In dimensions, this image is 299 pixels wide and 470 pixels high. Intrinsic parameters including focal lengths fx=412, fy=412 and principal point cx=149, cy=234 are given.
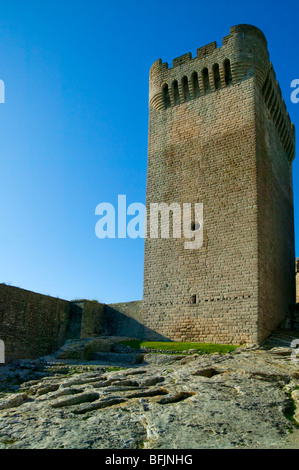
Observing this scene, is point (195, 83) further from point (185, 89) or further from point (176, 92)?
point (176, 92)

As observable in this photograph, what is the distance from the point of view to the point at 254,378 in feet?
26.0

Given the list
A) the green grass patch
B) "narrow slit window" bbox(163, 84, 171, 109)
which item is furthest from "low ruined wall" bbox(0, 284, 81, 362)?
"narrow slit window" bbox(163, 84, 171, 109)

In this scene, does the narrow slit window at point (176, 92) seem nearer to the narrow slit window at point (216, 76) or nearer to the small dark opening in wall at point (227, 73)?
the narrow slit window at point (216, 76)

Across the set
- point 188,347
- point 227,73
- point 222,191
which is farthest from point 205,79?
point 188,347

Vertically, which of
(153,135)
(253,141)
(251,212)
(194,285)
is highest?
(153,135)

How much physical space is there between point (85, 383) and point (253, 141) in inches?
422

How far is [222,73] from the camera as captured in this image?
651 inches

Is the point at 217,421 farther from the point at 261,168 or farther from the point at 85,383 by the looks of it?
the point at 261,168

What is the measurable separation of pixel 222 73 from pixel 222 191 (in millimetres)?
4964

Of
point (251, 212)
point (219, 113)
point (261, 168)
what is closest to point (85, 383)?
point (251, 212)

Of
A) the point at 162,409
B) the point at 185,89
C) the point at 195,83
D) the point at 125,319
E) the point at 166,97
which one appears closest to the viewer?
the point at 162,409

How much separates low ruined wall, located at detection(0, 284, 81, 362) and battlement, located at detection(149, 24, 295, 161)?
9.75 meters

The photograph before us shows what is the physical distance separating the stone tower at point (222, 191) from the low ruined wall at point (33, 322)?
3509 millimetres

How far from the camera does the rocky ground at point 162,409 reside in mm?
4758
